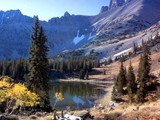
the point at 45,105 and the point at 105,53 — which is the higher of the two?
the point at 105,53

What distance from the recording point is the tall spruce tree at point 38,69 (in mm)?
24750

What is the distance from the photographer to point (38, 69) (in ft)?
82.1

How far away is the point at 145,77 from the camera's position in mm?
32531

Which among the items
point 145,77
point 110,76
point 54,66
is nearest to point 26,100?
point 145,77

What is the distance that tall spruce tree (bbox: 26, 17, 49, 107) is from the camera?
24750mm

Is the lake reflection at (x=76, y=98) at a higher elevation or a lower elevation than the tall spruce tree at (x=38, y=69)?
lower

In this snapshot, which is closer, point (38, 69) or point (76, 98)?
point (38, 69)

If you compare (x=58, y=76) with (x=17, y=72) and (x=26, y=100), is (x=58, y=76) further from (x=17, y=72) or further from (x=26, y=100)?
(x=26, y=100)

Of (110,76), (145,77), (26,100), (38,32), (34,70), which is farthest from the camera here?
(110,76)

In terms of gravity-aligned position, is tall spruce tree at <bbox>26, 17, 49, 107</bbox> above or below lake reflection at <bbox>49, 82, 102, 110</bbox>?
above

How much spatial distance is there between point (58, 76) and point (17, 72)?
3503cm

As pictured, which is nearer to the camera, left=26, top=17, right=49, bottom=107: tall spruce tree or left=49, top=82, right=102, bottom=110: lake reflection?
left=26, top=17, right=49, bottom=107: tall spruce tree

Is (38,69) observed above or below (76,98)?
above

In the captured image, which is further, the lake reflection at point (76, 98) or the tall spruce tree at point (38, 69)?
the lake reflection at point (76, 98)
